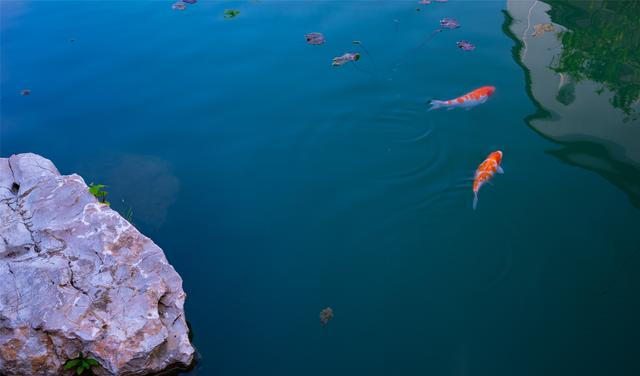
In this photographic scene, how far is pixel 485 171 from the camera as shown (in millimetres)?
4102

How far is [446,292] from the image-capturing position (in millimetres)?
3541

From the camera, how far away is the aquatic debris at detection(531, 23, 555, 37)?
602 cm

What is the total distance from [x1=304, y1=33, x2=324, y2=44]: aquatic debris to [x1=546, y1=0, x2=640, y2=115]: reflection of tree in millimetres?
2769

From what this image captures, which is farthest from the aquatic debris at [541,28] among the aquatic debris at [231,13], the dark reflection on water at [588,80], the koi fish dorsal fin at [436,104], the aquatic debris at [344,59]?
the aquatic debris at [231,13]

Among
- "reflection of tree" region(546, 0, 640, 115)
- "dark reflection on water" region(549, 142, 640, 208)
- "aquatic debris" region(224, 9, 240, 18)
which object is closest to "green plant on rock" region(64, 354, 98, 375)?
"dark reflection on water" region(549, 142, 640, 208)

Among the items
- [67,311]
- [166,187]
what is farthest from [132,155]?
[67,311]

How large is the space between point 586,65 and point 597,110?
2.76 ft

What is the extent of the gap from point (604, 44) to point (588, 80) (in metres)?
0.81

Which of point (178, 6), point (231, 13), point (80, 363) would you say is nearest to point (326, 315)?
point (80, 363)

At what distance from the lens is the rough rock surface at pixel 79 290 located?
2895 millimetres

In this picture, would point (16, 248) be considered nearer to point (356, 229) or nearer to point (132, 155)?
point (132, 155)

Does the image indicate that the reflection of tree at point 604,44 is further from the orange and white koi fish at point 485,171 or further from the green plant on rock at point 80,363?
the green plant on rock at point 80,363

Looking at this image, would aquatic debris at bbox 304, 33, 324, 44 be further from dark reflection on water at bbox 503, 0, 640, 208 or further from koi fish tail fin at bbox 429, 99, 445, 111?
dark reflection on water at bbox 503, 0, 640, 208

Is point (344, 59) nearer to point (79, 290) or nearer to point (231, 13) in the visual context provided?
point (231, 13)
